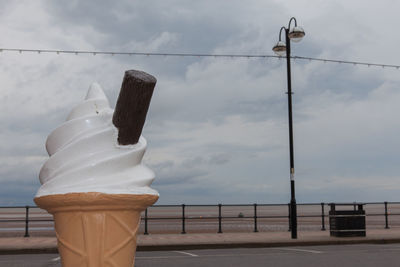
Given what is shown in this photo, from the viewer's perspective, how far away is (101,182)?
11.5ft

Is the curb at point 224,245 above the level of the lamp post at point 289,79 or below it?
below

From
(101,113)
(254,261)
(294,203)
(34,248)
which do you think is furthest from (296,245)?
(101,113)

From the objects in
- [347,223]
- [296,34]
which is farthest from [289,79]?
[347,223]

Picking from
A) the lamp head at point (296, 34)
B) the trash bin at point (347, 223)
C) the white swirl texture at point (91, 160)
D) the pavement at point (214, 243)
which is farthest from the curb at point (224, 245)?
the white swirl texture at point (91, 160)

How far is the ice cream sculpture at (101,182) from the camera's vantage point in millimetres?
3346

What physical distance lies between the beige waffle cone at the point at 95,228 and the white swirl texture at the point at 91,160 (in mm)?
74

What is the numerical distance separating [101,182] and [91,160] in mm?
230

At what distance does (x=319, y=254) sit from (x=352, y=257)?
870mm

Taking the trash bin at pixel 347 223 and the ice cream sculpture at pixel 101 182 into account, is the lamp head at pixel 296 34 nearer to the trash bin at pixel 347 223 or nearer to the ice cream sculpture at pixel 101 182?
the trash bin at pixel 347 223

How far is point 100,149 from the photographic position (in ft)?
12.3

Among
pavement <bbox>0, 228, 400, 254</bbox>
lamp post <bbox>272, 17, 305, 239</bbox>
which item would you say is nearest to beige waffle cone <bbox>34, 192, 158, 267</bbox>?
pavement <bbox>0, 228, 400, 254</bbox>

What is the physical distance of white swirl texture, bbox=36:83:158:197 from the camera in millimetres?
3518

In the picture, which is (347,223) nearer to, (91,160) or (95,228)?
(91,160)

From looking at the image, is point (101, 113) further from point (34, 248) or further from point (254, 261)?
point (34, 248)
